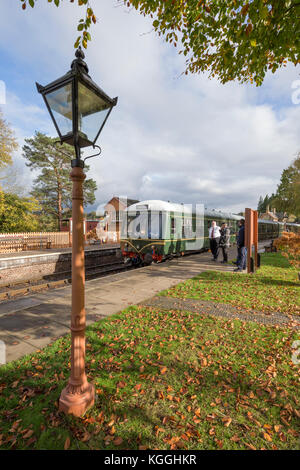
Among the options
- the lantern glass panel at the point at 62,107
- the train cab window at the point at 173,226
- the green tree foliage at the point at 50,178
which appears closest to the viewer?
the lantern glass panel at the point at 62,107

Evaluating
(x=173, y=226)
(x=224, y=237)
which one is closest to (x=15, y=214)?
(x=173, y=226)

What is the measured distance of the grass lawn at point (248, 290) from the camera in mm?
5438

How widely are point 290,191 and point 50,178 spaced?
39.1 meters

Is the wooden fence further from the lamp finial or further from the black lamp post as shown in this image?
the lamp finial

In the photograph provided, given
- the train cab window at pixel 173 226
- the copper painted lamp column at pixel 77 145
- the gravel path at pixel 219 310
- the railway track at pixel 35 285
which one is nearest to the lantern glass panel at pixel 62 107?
the copper painted lamp column at pixel 77 145

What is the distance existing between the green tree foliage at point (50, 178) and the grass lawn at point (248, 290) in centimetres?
2610

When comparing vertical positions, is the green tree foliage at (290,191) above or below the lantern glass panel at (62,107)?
above

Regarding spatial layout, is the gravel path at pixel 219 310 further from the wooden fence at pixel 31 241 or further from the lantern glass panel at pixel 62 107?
the wooden fence at pixel 31 241

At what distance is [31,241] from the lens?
18.3 m

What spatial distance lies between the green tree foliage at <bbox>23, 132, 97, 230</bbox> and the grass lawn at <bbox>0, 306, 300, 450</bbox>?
2853 cm

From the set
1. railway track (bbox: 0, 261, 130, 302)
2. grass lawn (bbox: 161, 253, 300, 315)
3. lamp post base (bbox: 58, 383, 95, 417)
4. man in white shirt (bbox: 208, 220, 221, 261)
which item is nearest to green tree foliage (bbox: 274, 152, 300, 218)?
man in white shirt (bbox: 208, 220, 221, 261)

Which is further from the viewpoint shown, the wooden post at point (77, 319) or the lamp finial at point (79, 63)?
the wooden post at point (77, 319)

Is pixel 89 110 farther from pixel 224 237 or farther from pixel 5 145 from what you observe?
pixel 5 145
